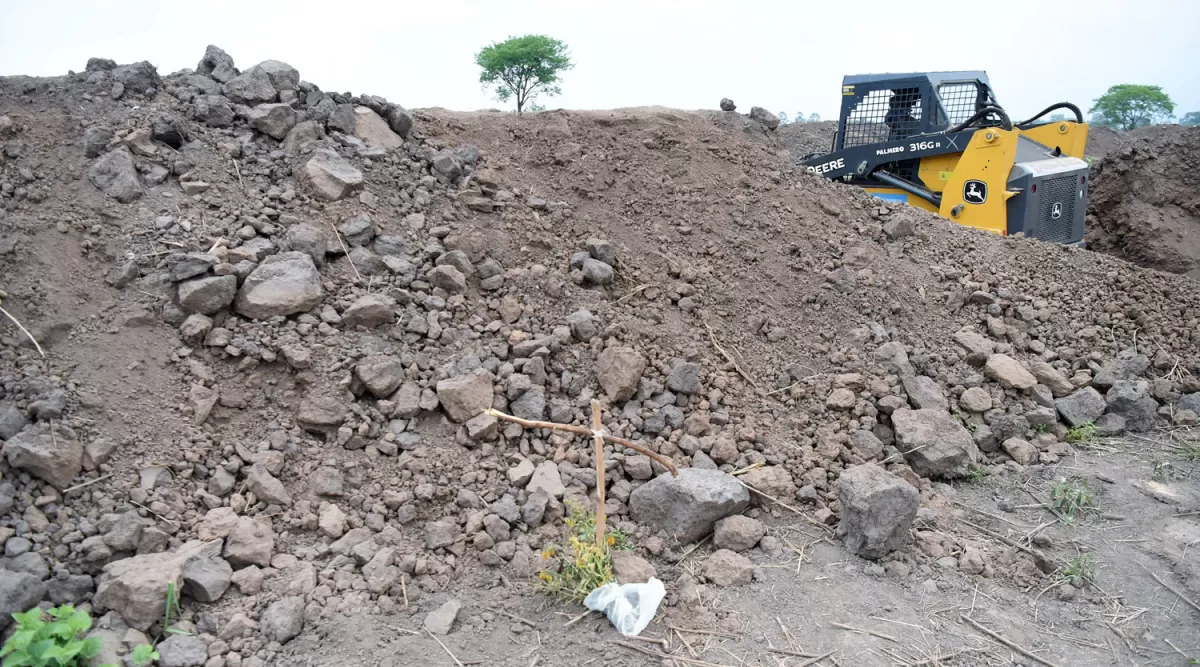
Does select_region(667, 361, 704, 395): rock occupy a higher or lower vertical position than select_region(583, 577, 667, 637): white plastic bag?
higher

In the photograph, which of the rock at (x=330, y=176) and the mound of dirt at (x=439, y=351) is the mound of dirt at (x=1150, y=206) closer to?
the mound of dirt at (x=439, y=351)

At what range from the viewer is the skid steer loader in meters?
5.96

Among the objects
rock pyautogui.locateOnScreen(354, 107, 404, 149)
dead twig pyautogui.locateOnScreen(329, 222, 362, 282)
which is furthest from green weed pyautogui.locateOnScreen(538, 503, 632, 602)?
rock pyautogui.locateOnScreen(354, 107, 404, 149)

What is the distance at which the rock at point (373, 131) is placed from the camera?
4562 mm

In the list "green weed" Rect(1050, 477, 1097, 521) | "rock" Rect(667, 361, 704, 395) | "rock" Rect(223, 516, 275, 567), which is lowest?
"green weed" Rect(1050, 477, 1097, 521)

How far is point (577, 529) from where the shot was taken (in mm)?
3053

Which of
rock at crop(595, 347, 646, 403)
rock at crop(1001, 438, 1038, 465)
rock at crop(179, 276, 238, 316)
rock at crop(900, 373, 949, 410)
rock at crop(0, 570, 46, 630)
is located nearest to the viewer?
rock at crop(0, 570, 46, 630)

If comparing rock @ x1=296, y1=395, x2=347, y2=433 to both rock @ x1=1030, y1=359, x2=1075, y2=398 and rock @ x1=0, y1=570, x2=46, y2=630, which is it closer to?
rock @ x1=0, y1=570, x2=46, y2=630

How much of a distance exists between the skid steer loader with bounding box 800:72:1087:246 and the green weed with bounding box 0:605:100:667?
519cm

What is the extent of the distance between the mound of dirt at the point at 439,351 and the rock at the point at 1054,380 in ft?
0.10

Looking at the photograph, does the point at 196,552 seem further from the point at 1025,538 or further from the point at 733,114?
the point at 733,114

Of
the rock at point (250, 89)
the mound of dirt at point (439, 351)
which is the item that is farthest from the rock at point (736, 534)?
the rock at point (250, 89)

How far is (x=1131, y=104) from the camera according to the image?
79.6 feet

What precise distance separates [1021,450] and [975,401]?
34 cm
